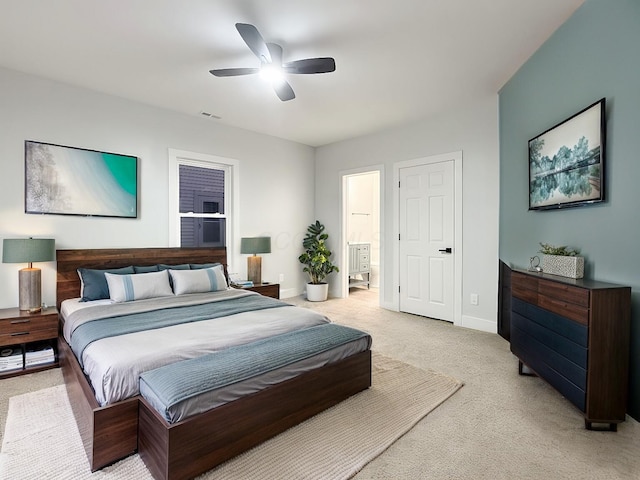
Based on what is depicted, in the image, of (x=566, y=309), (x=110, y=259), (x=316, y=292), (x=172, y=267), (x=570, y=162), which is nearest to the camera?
(x=566, y=309)

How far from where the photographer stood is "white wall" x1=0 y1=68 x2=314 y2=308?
10.7 ft

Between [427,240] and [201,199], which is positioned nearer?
[427,240]

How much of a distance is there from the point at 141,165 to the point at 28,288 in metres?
1.76

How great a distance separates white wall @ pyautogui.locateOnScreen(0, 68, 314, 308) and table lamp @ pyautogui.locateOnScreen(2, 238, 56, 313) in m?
0.36

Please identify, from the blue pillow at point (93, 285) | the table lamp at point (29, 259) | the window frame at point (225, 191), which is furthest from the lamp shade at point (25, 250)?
the window frame at point (225, 191)

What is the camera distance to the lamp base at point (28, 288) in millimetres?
3016

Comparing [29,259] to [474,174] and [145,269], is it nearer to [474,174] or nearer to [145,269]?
[145,269]

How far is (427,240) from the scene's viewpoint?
4617 mm

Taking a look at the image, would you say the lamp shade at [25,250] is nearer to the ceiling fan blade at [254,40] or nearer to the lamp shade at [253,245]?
the lamp shade at [253,245]

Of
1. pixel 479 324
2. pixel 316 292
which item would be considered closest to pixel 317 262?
pixel 316 292

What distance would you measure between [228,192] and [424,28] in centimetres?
338

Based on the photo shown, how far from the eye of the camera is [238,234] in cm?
502

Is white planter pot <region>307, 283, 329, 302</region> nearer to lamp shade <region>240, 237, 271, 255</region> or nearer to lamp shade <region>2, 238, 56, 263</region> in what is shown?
lamp shade <region>240, 237, 271, 255</region>

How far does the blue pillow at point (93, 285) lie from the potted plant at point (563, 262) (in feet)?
12.9
